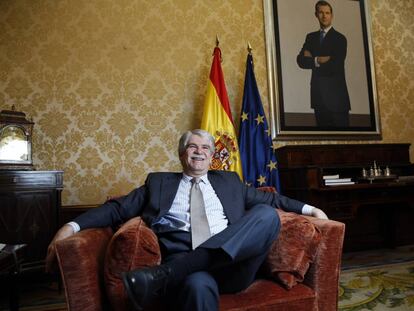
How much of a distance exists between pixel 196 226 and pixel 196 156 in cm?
44

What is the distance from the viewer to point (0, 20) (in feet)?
9.25

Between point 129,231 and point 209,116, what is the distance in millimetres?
1888

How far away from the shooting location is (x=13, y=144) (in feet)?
8.16

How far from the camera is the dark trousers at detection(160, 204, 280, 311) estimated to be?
3.71ft

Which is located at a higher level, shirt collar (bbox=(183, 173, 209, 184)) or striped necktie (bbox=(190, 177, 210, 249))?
shirt collar (bbox=(183, 173, 209, 184))

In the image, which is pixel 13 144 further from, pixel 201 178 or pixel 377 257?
pixel 377 257

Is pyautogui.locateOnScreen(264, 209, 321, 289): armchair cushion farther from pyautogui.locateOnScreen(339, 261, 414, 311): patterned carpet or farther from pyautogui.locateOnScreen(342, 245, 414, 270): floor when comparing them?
pyautogui.locateOnScreen(342, 245, 414, 270): floor

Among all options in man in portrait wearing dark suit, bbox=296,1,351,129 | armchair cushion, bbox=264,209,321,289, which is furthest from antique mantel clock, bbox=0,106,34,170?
man in portrait wearing dark suit, bbox=296,1,351,129

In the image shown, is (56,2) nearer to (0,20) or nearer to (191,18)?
(0,20)

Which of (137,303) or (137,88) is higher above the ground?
(137,88)

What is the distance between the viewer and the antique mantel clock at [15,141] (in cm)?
243

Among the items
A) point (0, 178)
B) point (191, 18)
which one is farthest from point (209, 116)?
point (0, 178)

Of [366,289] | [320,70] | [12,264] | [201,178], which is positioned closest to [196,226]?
[201,178]

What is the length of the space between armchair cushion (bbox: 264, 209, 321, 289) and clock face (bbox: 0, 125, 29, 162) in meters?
2.16
